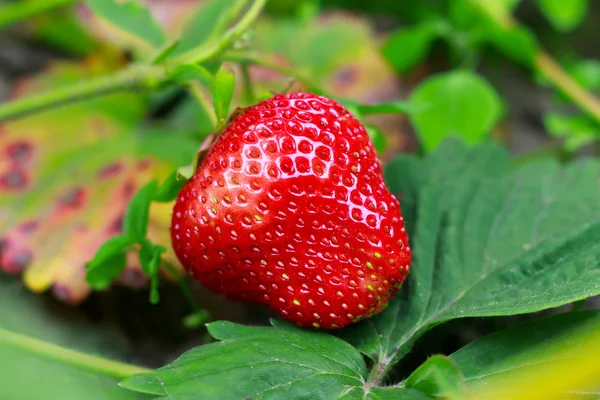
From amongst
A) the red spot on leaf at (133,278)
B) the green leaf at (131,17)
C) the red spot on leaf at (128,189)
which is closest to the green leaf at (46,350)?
the red spot on leaf at (133,278)

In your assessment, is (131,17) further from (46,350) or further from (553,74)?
(553,74)

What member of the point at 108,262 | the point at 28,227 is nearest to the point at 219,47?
the point at 108,262

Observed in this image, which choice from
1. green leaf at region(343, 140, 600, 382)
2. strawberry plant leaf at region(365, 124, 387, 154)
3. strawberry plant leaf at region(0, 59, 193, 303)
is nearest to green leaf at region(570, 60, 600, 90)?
green leaf at region(343, 140, 600, 382)

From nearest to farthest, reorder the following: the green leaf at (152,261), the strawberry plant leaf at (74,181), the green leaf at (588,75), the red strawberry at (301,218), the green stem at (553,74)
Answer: the red strawberry at (301,218) < the green leaf at (152,261) < the strawberry plant leaf at (74,181) < the green stem at (553,74) < the green leaf at (588,75)

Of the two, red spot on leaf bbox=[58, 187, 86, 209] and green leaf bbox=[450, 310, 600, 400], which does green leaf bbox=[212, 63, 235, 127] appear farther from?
red spot on leaf bbox=[58, 187, 86, 209]

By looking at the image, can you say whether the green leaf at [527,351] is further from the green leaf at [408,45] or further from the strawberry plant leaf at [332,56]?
the green leaf at [408,45]

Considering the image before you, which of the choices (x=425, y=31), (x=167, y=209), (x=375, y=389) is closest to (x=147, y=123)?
(x=167, y=209)
